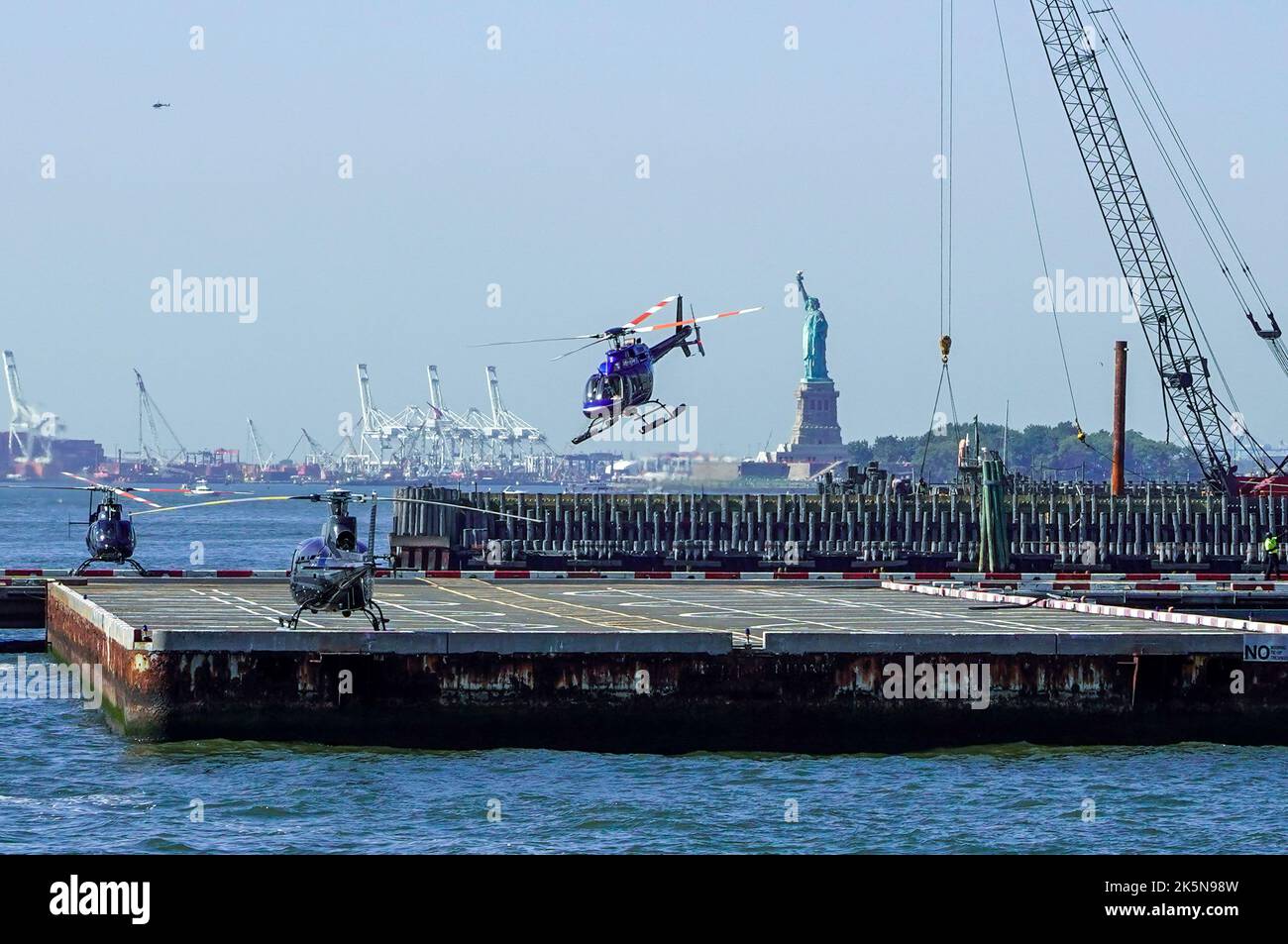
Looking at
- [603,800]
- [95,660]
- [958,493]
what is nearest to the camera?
[603,800]

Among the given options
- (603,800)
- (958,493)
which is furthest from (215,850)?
(958,493)

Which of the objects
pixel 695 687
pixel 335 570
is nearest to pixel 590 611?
pixel 335 570

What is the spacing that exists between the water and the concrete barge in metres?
0.53

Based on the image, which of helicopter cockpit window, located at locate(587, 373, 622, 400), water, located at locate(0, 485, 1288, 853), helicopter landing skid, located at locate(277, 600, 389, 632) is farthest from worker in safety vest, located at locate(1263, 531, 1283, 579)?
helicopter landing skid, located at locate(277, 600, 389, 632)

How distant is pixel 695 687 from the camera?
135ft

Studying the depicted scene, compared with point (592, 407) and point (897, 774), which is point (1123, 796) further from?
point (592, 407)

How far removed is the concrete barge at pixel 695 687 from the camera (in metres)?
40.2

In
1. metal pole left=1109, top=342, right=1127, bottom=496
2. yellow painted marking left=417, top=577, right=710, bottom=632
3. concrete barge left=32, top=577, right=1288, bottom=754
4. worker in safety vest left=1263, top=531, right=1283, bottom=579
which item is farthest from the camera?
metal pole left=1109, top=342, right=1127, bottom=496

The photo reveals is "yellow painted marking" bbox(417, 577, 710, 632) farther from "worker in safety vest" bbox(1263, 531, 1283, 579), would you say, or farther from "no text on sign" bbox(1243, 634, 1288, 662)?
"worker in safety vest" bbox(1263, 531, 1283, 579)

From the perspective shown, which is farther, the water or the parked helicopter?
the parked helicopter

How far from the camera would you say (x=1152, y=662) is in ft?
139

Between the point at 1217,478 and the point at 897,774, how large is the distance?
294 ft

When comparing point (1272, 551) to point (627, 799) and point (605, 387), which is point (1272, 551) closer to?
point (605, 387)

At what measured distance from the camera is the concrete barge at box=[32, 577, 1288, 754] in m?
40.2
